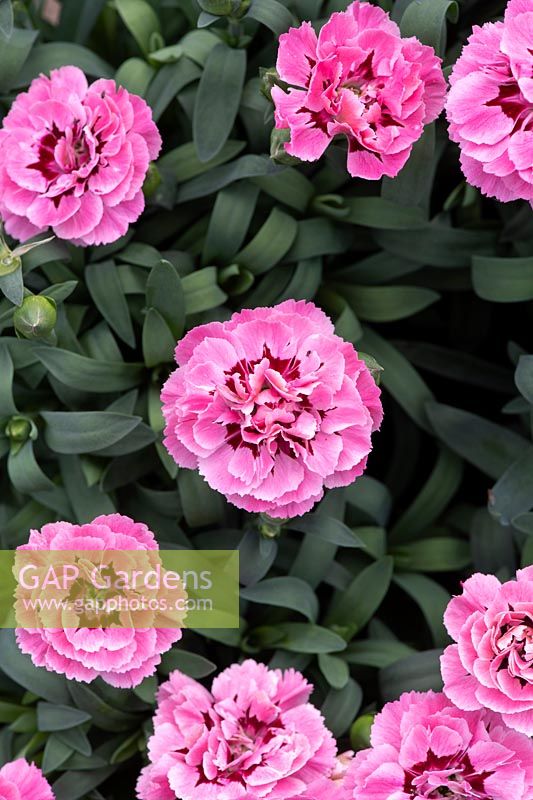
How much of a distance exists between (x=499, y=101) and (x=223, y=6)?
34 centimetres

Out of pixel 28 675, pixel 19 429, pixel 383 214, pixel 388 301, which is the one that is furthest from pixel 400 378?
pixel 28 675

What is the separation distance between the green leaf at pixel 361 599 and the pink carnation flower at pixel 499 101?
540 mm

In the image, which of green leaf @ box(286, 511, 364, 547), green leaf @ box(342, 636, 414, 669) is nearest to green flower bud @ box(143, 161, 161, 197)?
green leaf @ box(286, 511, 364, 547)

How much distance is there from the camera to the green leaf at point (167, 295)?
1189mm

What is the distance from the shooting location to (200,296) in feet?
4.23

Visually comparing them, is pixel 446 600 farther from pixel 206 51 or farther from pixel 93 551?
pixel 206 51

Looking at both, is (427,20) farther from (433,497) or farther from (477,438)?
(433,497)

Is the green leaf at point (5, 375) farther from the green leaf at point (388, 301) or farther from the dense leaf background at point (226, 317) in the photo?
the green leaf at point (388, 301)

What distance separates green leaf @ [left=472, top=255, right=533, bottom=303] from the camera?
1312 millimetres

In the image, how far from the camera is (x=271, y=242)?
132 centimetres

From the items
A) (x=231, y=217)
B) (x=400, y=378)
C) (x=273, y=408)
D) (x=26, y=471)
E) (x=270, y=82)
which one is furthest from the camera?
(x=400, y=378)

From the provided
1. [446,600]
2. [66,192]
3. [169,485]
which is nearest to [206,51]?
[66,192]

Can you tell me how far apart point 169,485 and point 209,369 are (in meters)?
0.41

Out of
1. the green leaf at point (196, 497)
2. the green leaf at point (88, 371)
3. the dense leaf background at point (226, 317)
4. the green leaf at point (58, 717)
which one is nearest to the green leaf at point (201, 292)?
the dense leaf background at point (226, 317)
